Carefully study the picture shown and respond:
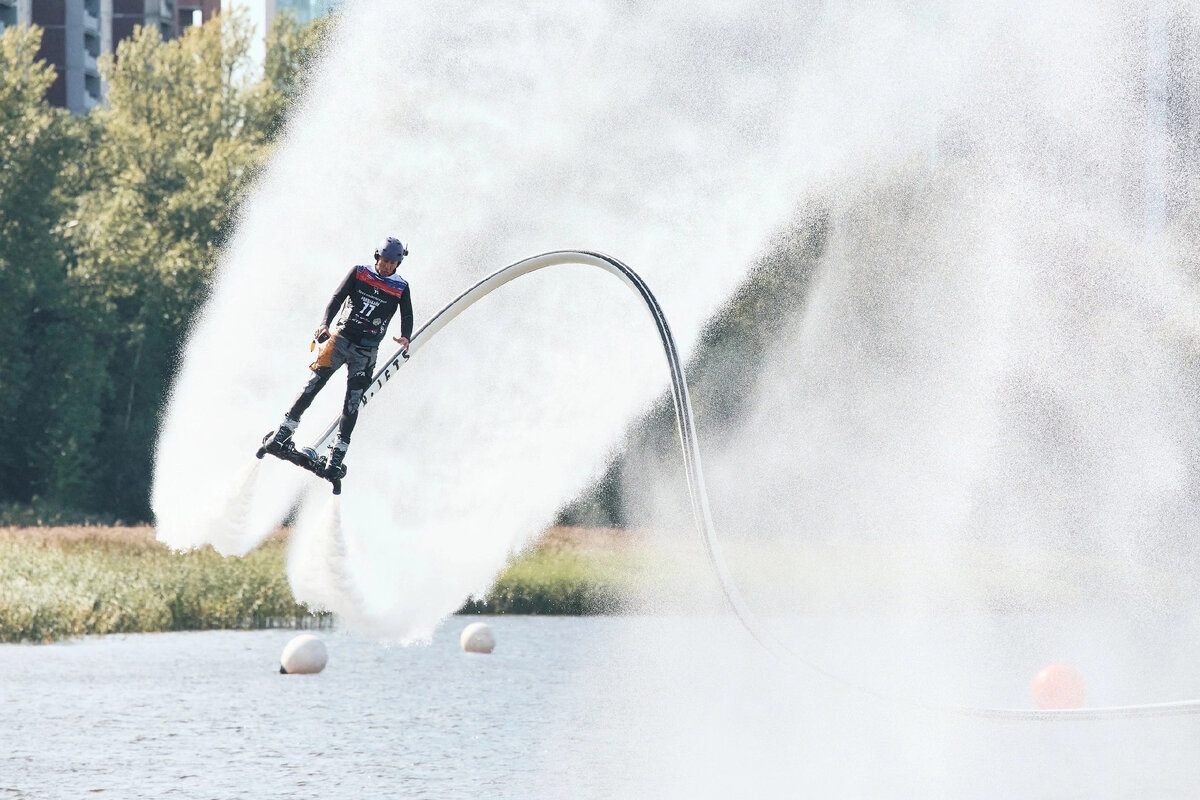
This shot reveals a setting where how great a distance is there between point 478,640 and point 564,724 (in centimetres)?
914

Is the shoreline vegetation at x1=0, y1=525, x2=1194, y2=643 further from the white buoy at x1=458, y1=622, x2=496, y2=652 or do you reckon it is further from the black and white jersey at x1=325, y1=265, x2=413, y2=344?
the black and white jersey at x1=325, y1=265, x2=413, y2=344

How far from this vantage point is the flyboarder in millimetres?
15305

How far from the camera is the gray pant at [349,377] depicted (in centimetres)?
1556

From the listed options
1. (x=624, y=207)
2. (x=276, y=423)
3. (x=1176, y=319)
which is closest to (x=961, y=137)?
(x=1176, y=319)

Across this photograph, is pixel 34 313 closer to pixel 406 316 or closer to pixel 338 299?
pixel 406 316

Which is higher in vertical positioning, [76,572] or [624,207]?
[624,207]

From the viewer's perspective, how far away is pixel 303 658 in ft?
110

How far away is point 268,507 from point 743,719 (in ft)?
33.1

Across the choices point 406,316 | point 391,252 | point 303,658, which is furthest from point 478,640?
point 391,252

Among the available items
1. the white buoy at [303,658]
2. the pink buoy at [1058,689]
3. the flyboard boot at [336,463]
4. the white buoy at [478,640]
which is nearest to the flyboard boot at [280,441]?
the flyboard boot at [336,463]

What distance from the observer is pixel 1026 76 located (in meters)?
34.9

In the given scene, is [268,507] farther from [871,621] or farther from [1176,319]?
[1176,319]

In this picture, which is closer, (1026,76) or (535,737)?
(535,737)

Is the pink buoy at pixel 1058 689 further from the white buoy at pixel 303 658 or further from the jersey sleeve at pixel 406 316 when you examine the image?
the white buoy at pixel 303 658
